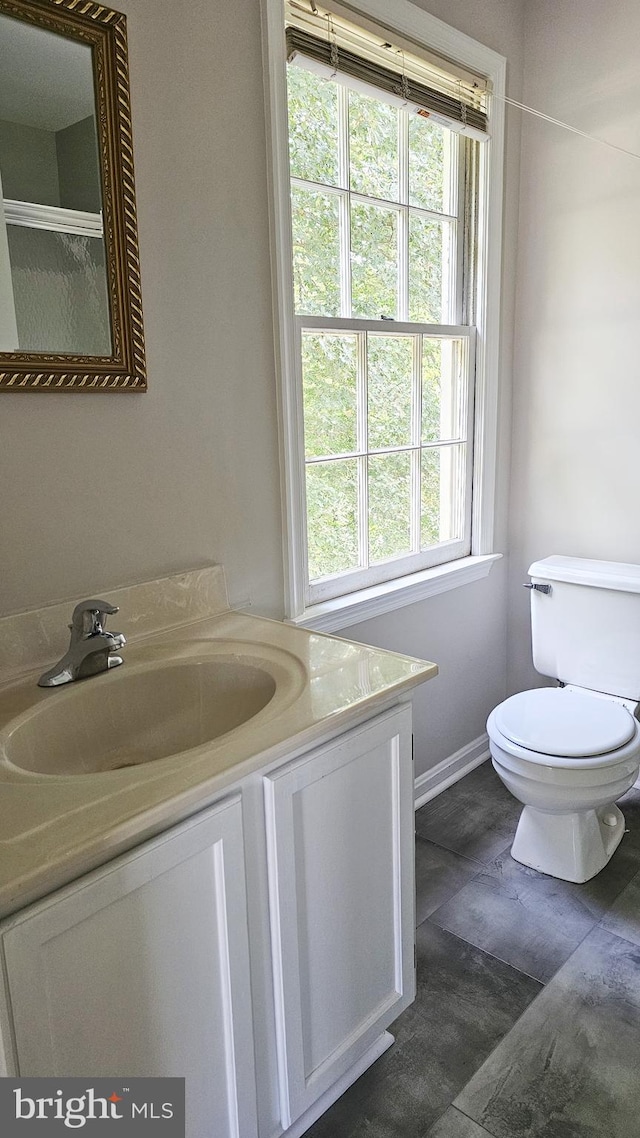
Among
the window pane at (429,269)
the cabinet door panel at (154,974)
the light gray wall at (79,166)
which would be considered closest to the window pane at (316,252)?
the window pane at (429,269)

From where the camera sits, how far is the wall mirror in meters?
1.20

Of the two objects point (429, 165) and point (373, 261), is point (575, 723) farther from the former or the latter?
point (429, 165)

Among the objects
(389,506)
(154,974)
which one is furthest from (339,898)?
(389,506)

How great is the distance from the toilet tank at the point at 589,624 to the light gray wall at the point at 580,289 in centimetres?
26

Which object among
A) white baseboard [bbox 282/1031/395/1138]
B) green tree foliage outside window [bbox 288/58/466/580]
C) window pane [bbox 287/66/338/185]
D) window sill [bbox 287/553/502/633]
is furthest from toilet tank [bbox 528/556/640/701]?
window pane [bbox 287/66/338/185]

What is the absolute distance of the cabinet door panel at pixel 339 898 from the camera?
112 centimetres

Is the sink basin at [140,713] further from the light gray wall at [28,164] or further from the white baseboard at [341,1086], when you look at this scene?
the light gray wall at [28,164]

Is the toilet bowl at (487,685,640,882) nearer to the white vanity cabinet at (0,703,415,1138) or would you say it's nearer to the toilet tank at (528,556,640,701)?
the toilet tank at (528,556,640,701)

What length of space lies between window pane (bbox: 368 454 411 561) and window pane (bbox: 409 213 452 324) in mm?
439

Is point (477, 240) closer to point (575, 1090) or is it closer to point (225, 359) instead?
point (225, 359)

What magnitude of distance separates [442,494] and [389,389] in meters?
0.45

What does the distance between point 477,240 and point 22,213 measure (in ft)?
4.91

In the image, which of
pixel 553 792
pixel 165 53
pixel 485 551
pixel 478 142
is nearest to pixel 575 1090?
pixel 553 792

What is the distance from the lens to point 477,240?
2256 mm
